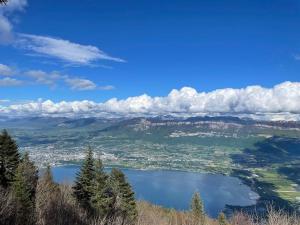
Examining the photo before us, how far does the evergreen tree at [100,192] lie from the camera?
3734 cm

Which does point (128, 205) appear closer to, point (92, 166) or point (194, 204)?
point (92, 166)

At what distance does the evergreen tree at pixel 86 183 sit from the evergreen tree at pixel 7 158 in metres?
7.72

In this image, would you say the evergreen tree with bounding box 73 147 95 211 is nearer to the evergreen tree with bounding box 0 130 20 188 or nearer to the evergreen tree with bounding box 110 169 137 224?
the evergreen tree with bounding box 110 169 137 224

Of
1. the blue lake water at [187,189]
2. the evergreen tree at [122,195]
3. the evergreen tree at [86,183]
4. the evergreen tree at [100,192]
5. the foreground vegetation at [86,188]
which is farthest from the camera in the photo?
the blue lake water at [187,189]

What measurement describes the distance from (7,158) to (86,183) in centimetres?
926

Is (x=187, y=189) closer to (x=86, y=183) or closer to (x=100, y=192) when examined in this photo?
(x=86, y=183)

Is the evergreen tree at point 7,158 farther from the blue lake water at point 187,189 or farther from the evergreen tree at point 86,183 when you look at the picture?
the blue lake water at point 187,189

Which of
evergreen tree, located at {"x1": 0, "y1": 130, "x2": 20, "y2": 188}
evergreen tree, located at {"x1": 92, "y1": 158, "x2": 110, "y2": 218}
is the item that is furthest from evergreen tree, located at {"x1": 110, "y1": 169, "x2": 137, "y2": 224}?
evergreen tree, located at {"x1": 0, "y1": 130, "x2": 20, "y2": 188}

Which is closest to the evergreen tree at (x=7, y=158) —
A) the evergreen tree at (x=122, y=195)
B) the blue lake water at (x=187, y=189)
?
the evergreen tree at (x=122, y=195)

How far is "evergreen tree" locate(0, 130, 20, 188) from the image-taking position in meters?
30.5

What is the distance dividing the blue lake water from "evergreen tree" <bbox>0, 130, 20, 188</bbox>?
199ft

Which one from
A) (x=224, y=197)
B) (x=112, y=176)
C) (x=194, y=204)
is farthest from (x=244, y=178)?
(x=112, y=176)

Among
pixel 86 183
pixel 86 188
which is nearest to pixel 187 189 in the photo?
pixel 86 183

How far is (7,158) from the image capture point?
31547 millimetres
